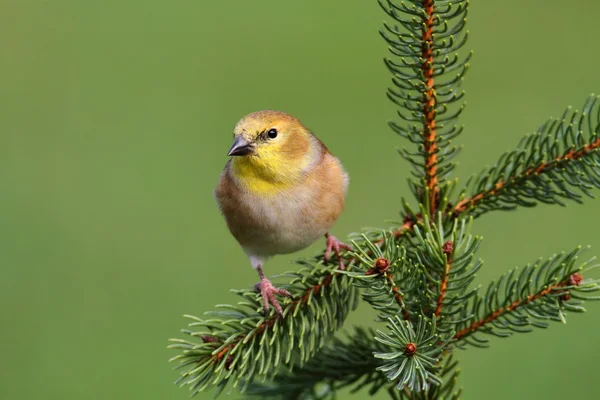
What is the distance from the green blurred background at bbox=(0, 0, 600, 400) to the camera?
4.42 metres

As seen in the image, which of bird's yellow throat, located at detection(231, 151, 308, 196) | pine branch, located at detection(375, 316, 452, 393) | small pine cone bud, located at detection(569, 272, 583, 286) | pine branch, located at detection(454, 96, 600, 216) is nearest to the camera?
pine branch, located at detection(375, 316, 452, 393)

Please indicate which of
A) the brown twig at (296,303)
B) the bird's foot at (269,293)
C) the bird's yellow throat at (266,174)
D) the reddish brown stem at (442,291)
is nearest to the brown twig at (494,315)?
the reddish brown stem at (442,291)

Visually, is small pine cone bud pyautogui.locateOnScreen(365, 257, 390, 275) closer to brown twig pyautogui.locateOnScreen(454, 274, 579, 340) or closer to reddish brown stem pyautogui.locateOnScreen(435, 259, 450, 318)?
reddish brown stem pyautogui.locateOnScreen(435, 259, 450, 318)

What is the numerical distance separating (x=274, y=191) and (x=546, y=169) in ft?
3.64

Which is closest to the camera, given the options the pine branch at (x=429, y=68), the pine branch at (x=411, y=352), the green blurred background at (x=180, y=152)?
the pine branch at (x=411, y=352)

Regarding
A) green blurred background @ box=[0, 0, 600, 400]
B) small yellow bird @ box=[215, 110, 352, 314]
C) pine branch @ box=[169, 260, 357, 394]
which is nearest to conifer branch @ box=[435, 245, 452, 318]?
pine branch @ box=[169, 260, 357, 394]

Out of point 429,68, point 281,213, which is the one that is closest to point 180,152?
point 281,213

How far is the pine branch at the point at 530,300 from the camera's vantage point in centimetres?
186

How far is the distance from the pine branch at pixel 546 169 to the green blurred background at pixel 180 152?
6.68ft

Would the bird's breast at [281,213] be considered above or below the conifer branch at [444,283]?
above

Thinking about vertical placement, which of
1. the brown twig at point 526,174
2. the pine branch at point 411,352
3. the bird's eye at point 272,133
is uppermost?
the bird's eye at point 272,133

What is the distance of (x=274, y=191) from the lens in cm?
297

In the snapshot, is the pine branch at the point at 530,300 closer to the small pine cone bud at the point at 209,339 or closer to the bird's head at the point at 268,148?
the small pine cone bud at the point at 209,339

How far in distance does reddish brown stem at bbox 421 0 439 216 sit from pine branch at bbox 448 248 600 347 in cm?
34
